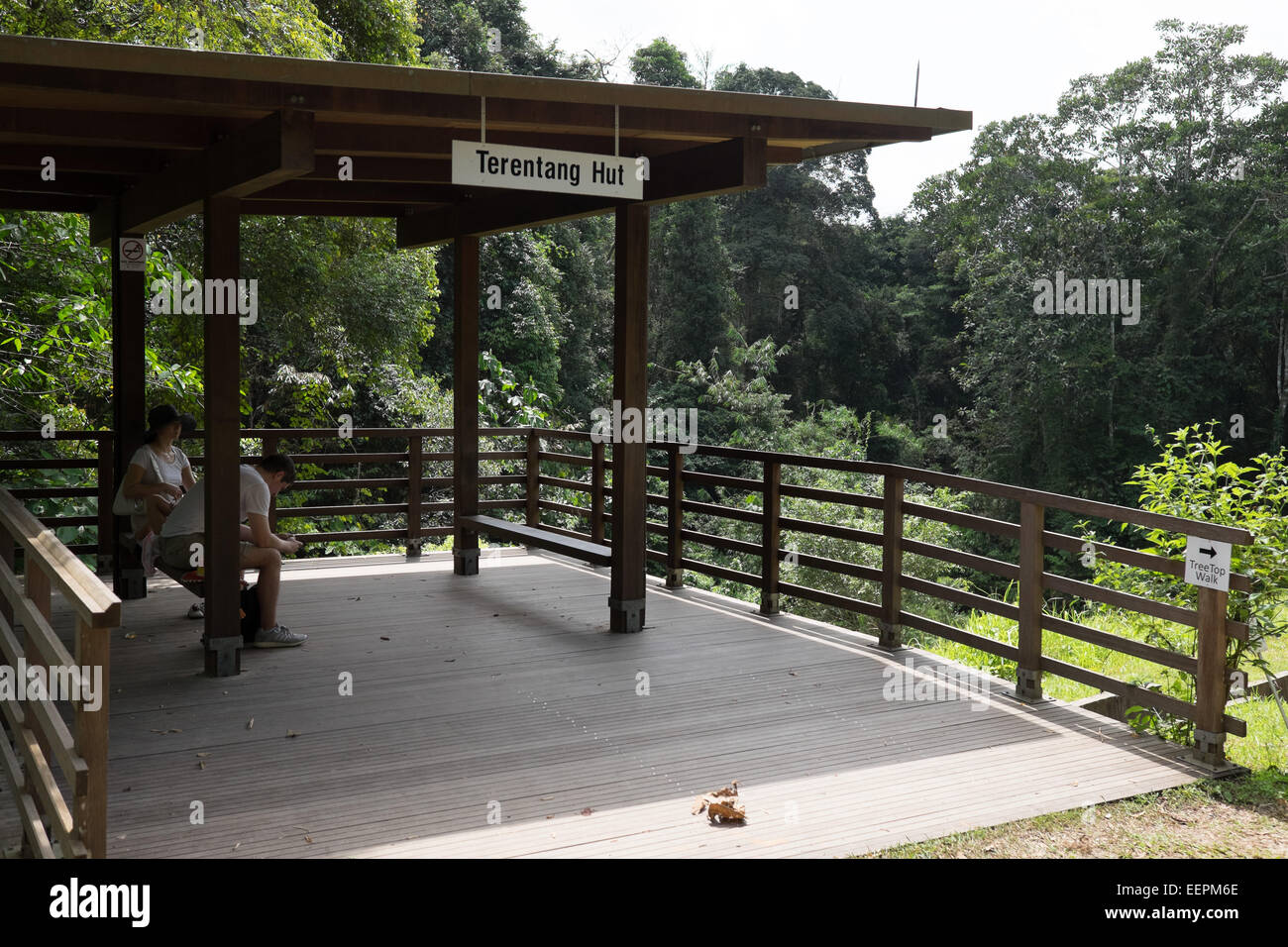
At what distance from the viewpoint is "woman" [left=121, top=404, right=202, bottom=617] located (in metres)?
7.09

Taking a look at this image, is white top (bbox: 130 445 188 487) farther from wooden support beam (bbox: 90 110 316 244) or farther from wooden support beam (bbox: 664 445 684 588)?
wooden support beam (bbox: 664 445 684 588)

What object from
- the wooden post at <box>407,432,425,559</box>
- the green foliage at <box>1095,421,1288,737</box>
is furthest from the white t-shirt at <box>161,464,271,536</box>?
the green foliage at <box>1095,421,1288,737</box>

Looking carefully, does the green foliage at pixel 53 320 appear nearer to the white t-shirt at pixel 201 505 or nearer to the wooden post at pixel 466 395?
the wooden post at pixel 466 395

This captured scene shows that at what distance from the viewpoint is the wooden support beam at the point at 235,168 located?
5078 mm

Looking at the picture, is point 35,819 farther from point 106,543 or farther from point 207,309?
point 106,543

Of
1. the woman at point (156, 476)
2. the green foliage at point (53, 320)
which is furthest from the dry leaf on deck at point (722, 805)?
the green foliage at point (53, 320)

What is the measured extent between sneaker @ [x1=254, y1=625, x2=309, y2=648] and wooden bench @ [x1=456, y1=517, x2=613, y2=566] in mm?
1669

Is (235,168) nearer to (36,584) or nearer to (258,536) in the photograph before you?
(258,536)

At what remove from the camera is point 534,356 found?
2181 cm

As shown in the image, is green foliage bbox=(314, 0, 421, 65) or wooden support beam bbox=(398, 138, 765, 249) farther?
green foliage bbox=(314, 0, 421, 65)

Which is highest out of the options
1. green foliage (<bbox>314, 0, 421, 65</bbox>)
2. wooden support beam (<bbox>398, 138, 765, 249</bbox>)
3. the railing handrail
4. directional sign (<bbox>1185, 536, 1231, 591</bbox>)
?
green foliage (<bbox>314, 0, 421, 65</bbox>)

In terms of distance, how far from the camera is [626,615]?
22.9 feet

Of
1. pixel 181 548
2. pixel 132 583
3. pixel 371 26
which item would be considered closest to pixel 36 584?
pixel 181 548
